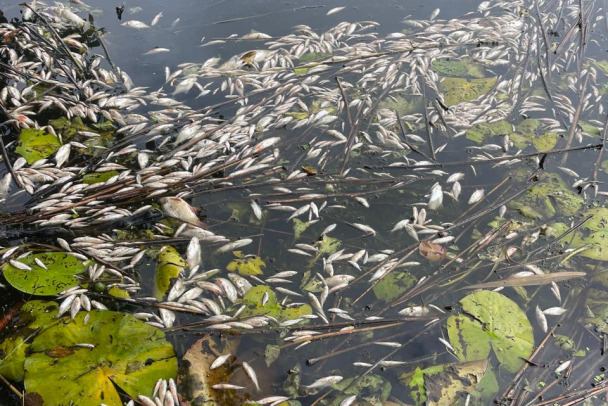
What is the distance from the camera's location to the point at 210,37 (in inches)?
204

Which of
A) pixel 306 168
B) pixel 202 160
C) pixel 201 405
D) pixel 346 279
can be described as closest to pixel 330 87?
pixel 306 168

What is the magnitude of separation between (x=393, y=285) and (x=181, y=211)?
1.48m

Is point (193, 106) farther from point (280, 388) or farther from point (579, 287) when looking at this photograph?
point (579, 287)

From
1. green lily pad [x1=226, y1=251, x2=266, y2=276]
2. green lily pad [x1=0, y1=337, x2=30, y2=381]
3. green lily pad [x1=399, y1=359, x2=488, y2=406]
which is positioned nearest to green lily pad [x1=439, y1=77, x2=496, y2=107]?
green lily pad [x1=226, y1=251, x2=266, y2=276]

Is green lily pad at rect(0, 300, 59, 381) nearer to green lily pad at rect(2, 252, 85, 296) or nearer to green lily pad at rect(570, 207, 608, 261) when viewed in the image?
green lily pad at rect(2, 252, 85, 296)

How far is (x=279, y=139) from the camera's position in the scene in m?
3.96

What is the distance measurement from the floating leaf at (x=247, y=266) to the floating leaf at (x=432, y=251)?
1.07 meters

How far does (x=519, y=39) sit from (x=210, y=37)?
10.9 ft

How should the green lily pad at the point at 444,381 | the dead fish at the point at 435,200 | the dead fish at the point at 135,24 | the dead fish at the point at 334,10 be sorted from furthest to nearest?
the dead fish at the point at 334,10
the dead fish at the point at 135,24
the dead fish at the point at 435,200
the green lily pad at the point at 444,381

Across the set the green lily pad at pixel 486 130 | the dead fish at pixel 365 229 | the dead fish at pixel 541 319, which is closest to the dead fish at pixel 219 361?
the dead fish at pixel 365 229

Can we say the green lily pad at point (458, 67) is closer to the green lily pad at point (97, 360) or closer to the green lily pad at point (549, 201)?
the green lily pad at point (549, 201)

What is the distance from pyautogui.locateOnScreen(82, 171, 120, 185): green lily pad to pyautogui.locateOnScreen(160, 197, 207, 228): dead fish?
1.78 ft

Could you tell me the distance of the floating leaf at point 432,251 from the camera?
3.23 m

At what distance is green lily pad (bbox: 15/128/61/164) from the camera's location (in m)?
3.60
